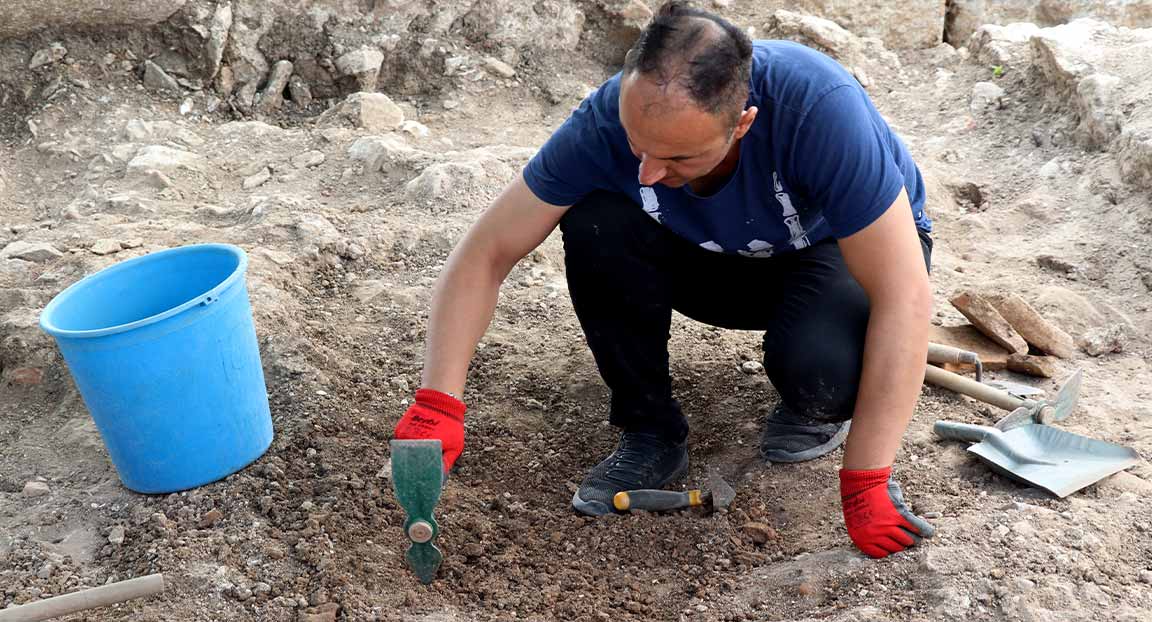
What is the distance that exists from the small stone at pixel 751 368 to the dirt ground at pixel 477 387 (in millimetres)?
28

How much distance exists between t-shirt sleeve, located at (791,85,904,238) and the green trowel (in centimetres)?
84

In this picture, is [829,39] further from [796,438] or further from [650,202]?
[650,202]

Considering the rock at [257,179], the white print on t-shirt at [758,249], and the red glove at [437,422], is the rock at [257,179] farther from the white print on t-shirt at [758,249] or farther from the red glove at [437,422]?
the white print on t-shirt at [758,249]

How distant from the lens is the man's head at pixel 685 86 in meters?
1.72

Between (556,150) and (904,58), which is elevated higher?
(556,150)

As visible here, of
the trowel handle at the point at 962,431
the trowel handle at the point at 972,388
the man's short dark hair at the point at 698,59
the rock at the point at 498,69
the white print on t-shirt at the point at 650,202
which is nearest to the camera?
the man's short dark hair at the point at 698,59

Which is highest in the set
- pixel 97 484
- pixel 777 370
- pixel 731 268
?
pixel 731 268

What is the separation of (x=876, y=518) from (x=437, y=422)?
860mm

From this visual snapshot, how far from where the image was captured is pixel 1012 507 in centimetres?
213

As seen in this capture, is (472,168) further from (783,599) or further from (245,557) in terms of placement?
(783,599)

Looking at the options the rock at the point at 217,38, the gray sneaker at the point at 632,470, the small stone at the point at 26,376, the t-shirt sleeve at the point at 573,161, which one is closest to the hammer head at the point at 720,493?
the gray sneaker at the point at 632,470

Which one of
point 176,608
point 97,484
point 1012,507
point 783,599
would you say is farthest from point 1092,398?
point 97,484

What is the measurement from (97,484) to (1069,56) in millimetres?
3682

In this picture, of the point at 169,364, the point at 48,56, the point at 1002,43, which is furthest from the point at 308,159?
the point at 1002,43
